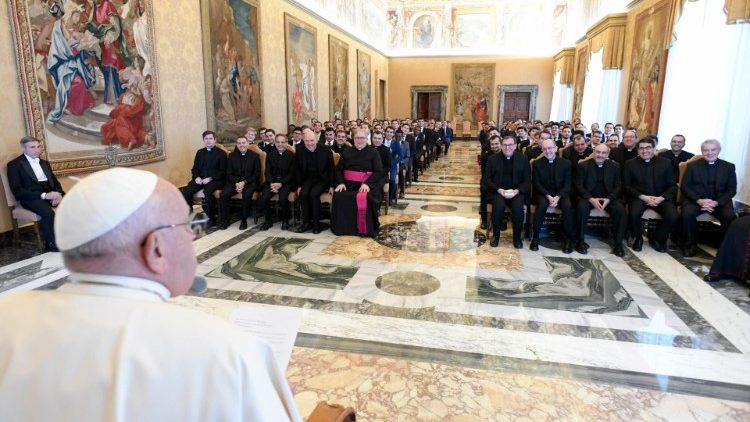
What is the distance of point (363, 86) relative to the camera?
66.8 feet

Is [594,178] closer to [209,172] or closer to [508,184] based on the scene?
[508,184]

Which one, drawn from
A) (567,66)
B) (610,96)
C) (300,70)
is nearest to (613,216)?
(610,96)

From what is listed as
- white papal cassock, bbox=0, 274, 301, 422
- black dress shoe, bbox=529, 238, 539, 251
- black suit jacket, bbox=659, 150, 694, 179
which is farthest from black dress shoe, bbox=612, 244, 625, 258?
white papal cassock, bbox=0, 274, 301, 422

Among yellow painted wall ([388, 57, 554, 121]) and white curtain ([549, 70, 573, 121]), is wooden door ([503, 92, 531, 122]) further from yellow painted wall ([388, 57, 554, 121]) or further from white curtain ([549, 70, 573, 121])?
white curtain ([549, 70, 573, 121])

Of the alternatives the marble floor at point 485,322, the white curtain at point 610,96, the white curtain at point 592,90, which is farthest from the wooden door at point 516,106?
the marble floor at point 485,322

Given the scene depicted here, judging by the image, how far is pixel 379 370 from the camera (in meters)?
3.12

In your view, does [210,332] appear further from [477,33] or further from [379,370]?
[477,33]

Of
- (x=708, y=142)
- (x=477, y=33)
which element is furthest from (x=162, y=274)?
(x=477, y=33)

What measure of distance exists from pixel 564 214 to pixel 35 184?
6513mm

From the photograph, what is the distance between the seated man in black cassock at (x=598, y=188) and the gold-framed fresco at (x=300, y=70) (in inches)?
332

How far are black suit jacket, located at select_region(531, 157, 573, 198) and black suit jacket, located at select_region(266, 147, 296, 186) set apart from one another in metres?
3.64

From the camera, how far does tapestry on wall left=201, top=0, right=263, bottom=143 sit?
→ 885cm

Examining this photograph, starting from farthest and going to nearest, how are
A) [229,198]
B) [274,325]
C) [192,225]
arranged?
[229,198] < [274,325] < [192,225]

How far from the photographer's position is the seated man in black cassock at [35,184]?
5.31 metres
